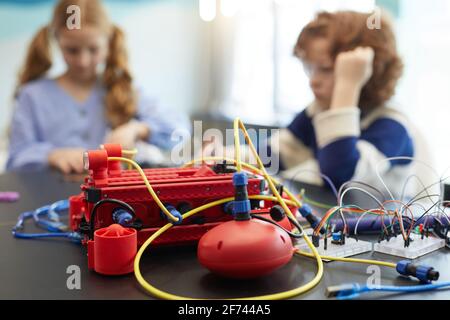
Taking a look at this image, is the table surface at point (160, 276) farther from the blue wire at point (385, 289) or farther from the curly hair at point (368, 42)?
the curly hair at point (368, 42)

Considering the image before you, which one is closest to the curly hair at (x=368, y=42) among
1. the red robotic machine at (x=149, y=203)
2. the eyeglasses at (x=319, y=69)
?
the eyeglasses at (x=319, y=69)

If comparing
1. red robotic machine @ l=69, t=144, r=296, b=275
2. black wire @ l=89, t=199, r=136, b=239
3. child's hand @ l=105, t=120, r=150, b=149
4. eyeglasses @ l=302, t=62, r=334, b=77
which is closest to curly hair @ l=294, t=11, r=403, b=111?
eyeglasses @ l=302, t=62, r=334, b=77

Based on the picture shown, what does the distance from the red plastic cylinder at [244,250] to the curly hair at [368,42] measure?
99cm

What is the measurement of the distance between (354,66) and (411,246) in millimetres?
800

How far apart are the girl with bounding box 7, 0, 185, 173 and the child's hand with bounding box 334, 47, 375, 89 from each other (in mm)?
872

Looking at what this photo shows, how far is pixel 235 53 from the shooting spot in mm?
3494

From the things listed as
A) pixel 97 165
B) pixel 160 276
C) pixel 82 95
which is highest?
pixel 82 95

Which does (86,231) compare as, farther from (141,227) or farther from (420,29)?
(420,29)

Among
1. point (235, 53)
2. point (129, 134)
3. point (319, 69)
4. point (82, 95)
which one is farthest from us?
point (235, 53)

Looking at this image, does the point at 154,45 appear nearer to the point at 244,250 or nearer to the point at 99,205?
the point at 99,205

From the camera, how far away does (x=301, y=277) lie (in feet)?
1.71

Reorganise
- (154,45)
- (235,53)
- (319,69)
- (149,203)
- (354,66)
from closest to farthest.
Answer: (149,203) < (354,66) < (319,69) < (235,53) < (154,45)

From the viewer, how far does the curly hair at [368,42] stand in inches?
53.6

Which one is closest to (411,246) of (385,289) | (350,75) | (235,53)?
(385,289)
